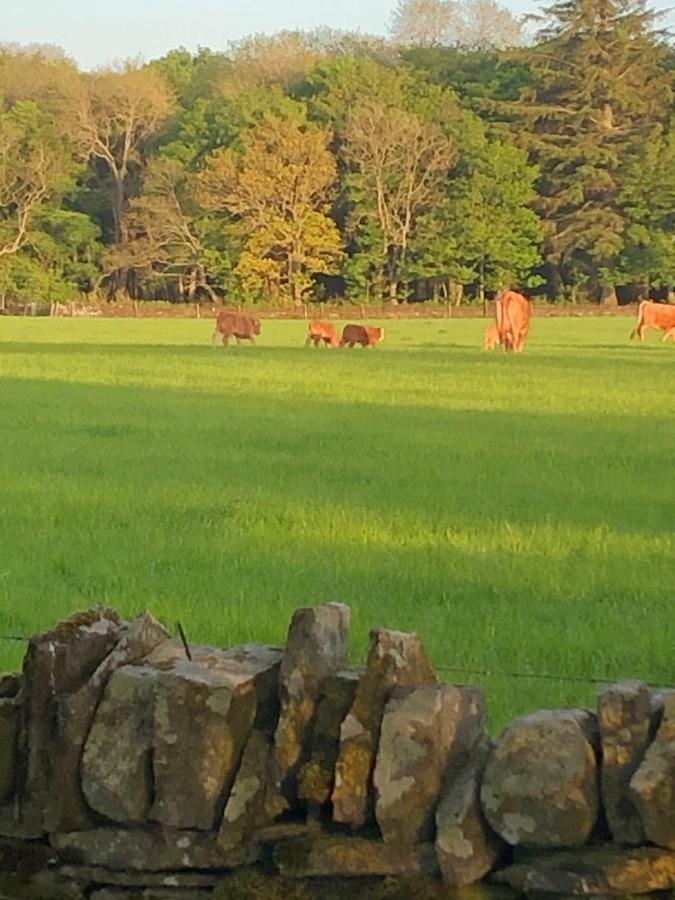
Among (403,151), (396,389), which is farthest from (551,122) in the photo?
(396,389)

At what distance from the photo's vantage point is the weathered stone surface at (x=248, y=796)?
3.10 metres

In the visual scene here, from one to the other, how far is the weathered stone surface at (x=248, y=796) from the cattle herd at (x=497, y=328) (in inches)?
1311

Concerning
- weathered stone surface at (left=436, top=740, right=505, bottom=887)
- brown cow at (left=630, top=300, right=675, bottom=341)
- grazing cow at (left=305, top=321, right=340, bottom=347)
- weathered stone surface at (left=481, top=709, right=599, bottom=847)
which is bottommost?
grazing cow at (left=305, top=321, right=340, bottom=347)

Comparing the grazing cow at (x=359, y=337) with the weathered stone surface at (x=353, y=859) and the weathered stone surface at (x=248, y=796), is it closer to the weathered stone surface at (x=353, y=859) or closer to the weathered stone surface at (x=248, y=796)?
the weathered stone surface at (x=248, y=796)

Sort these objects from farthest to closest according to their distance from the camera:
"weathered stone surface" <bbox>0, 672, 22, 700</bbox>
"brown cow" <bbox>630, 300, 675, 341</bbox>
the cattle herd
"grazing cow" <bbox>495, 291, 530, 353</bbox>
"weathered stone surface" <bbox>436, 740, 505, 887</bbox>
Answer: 1. "brown cow" <bbox>630, 300, 675, 341</bbox>
2. the cattle herd
3. "grazing cow" <bbox>495, 291, 530, 353</bbox>
4. "weathered stone surface" <bbox>0, 672, 22, 700</bbox>
5. "weathered stone surface" <bbox>436, 740, 505, 887</bbox>

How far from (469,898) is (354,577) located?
15.3 feet

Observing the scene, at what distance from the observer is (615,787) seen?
2.89 m

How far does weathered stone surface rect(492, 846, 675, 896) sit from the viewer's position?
2840 millimetres

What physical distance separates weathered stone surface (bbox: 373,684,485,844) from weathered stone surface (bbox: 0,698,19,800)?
0.80m

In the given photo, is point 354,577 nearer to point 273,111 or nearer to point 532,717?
point 532,717

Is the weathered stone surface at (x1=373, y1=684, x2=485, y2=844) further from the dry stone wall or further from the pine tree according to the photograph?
the pine tree

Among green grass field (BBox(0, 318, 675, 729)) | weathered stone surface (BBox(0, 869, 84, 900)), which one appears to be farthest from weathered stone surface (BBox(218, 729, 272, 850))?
green grass field (BBox(0, 318, 675, 729))

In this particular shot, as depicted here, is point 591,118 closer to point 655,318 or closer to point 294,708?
point 655,318

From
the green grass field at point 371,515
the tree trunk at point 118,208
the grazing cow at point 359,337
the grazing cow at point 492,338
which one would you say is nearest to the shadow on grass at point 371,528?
the green grass field at point 371,515
